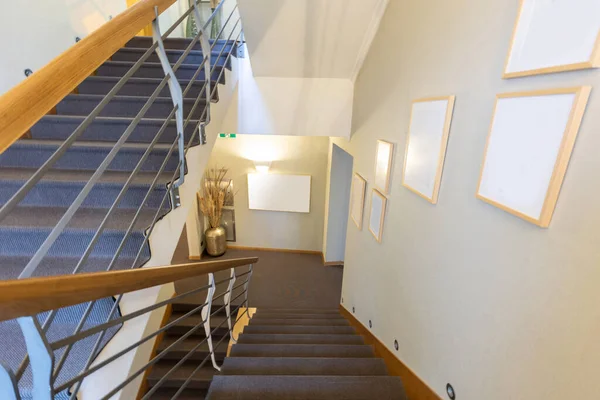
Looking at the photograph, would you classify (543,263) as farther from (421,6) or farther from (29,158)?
(29,158)

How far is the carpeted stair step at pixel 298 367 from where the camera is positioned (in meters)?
1.69

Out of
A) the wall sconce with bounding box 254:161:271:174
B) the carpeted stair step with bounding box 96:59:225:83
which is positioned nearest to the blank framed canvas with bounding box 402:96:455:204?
the carpeted stair step with bounding box 96:59:225:83

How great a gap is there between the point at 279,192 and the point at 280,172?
1.23 feet

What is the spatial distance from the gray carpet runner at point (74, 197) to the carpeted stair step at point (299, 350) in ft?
3.63

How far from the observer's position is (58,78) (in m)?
0.73

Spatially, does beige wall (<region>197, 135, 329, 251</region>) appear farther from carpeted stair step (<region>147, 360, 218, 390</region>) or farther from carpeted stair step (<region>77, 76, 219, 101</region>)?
carpeted stair step (<region>77, 76, 219, 101</region>)

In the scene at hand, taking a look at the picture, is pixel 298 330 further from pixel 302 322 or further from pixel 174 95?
pixel 174 95

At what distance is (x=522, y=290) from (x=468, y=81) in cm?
84

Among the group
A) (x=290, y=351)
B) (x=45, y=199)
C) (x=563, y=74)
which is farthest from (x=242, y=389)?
(x=563, y=74)

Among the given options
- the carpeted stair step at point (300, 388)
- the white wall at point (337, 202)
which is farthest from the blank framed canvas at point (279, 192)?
the carpeted stair step at point (300, 388)

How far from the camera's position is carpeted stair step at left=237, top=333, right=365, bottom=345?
2.28 meters

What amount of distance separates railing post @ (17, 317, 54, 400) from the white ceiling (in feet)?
7.88

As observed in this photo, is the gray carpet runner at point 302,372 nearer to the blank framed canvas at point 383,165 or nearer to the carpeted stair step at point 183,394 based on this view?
the carpeted stair step at point 183,394

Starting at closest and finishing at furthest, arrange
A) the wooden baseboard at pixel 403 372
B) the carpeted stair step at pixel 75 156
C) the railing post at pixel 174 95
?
1. the railing post at pixel 174 95
2. the wooden baseboard at pixel 403 372
3. the carpeted stair step at pixel 75 156
